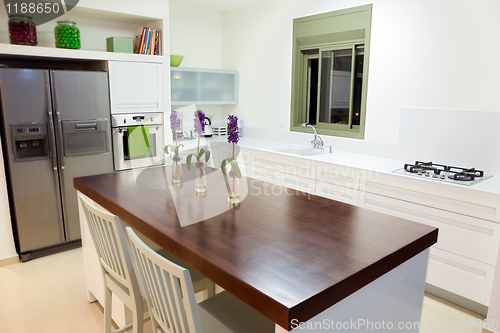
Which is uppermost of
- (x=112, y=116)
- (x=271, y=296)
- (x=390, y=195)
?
(x=112, y=116)

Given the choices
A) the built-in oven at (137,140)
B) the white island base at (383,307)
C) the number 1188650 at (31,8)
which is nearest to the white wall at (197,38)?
the built-in oven at (137,140)

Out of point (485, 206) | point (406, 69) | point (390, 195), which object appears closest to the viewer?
point (485, 206)

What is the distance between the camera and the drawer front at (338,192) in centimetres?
320

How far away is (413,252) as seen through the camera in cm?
146

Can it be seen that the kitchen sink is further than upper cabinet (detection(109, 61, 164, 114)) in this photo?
Yes

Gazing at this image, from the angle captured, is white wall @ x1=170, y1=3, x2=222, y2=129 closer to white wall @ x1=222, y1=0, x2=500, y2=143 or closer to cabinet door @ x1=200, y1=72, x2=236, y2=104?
cabinet door @ x1=200, y1=72, x2=236, y2=104

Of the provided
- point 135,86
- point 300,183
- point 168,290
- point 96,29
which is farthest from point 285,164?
point 168,290

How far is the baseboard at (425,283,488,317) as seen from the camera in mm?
2559

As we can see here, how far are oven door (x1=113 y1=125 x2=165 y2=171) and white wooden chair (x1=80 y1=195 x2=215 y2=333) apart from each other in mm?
1909

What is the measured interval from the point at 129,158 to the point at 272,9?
2535mm

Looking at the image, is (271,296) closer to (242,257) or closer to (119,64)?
(242,257)

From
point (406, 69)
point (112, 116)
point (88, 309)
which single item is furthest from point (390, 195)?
point (112, 116)

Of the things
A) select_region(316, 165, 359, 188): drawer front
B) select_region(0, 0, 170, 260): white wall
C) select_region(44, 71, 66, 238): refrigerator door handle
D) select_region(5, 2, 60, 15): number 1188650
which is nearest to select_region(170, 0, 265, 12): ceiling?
select_region(0, 0, 170, 260): white wall

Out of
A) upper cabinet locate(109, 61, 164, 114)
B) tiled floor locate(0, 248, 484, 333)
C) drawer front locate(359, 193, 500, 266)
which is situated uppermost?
upper cabinet locate(109, 61, 164, 114)
